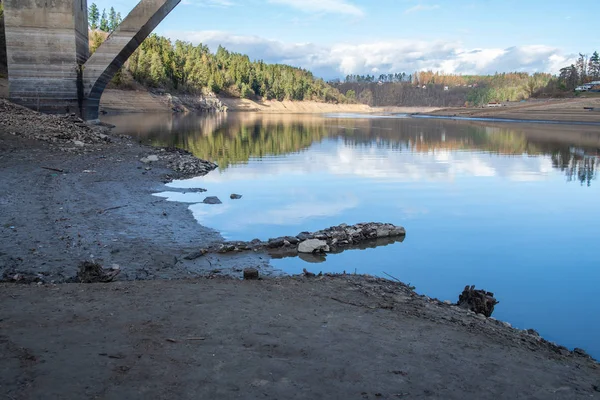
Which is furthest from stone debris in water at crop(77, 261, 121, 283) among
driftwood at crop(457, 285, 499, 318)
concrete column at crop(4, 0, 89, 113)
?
concrete column at crop(4, 0, 89, 113)

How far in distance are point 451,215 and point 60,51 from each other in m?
19.6

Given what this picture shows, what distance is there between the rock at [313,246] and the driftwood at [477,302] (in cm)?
239

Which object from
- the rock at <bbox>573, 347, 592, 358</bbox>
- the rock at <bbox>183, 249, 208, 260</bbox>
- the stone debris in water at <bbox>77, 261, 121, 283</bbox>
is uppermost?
the stone debris in water at <bbox>77, 261, 121, 283</bbox>

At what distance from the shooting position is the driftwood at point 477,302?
531cm

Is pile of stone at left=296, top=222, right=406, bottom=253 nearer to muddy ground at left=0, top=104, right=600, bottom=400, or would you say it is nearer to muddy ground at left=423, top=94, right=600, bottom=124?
muddy ground at left=0, top=104, right=600, bottom=400

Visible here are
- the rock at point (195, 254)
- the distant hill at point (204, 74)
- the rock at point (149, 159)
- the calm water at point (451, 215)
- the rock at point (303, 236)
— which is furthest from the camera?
the distant hill at point (204, 74)

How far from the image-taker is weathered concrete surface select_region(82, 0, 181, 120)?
76.5 ft

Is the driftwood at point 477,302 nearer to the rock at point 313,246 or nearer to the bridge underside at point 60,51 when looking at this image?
the rock at point 313,246

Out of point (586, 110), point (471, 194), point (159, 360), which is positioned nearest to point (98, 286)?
point (159, 360)

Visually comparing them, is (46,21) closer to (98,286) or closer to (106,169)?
(106,169)

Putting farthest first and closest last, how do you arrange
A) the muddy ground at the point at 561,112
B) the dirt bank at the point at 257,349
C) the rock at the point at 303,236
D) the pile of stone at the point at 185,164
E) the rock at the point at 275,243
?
1. the muddy ground at the point at 561,112
2. the pile of stone at the point at 185,164
3. the rock at the point at 303,236
4. the rock at the point at 275,243
5. the dirt bank at the point at 257,349

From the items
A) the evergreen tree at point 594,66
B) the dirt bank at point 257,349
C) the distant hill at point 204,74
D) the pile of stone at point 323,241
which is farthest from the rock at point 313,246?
the evergreen tree at point 594,66

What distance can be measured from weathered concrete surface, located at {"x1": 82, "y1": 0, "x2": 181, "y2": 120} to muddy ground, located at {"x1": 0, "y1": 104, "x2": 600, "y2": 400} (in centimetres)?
1817

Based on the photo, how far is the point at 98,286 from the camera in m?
4.90
